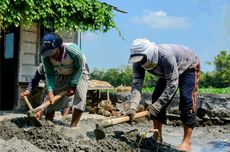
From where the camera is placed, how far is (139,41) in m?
4.45

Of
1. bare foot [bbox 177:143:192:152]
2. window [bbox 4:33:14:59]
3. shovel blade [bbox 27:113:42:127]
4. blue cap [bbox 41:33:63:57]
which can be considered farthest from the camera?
window [bbox 4:33:14:59]

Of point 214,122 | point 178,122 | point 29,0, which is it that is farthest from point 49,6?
point 214,122

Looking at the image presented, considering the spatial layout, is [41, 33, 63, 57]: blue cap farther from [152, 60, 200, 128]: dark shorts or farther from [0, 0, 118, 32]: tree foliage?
[0, 0, 118, 32]: tree foliage

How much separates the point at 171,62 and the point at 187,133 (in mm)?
894

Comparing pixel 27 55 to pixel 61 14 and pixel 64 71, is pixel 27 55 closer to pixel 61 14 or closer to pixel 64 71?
pixel 61 14

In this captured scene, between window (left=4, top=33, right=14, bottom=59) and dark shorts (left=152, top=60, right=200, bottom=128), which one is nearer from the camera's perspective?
dark shorts (left=152, top=60, right=200, bottom=128)

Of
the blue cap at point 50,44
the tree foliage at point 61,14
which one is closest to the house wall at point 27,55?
the tree foliage at point 61,14

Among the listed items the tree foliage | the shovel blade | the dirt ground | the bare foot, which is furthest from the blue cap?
the tree foliage

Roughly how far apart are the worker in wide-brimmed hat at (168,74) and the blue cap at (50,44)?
1.06m

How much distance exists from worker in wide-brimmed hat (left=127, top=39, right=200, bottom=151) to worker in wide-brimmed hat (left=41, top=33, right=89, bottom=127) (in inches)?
40.4

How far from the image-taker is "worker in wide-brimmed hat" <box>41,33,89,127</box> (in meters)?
5.27

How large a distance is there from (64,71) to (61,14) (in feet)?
14.5

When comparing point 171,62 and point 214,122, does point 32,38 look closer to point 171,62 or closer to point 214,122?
point 214,122

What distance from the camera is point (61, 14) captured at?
995 cm
